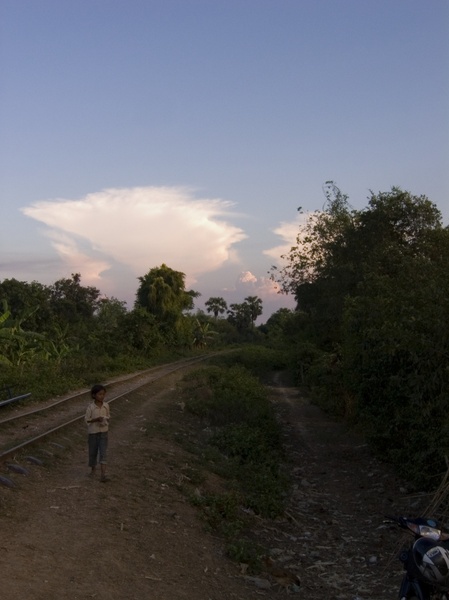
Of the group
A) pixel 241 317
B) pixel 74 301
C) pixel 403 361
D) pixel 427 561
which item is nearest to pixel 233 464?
pixel 403 361

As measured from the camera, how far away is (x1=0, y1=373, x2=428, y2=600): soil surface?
664 cm

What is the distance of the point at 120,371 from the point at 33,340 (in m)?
5.92

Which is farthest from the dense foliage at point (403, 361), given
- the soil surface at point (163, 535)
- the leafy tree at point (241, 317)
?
the leafy tree at point (241, 317)

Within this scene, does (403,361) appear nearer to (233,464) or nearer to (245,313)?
(233,464)

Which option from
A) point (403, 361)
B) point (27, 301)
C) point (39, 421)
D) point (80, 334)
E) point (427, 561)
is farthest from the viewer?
point (80, 334)

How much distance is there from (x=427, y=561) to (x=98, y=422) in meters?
6.11

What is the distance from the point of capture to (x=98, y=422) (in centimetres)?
991

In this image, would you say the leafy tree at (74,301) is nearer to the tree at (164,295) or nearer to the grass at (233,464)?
the tree at (164,295)

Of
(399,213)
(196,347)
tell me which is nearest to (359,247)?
(399,213)

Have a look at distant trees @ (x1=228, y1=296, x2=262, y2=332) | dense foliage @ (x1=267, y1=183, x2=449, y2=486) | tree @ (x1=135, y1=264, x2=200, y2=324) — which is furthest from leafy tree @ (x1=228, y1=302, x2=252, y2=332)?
dense foliage @ (x1=267, y1=183, x2=449, y2=486)

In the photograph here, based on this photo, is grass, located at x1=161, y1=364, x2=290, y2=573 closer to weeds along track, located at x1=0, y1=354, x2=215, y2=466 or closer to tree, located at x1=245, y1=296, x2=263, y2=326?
weeds along track, located at x1=0, y1=354, x2=215, y2=466

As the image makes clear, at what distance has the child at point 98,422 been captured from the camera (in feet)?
31.9

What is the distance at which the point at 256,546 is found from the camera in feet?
29.1

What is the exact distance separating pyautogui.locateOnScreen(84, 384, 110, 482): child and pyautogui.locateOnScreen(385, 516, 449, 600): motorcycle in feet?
18.2
